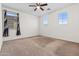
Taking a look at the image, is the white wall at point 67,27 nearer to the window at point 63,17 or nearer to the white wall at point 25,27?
the window at point 63,17

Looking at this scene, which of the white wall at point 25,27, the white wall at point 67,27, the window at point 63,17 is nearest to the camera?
the window at point 63,17

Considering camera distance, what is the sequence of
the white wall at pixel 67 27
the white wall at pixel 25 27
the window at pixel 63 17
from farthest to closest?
the white wall at pixel 25 27
the white wall at pixel 67 27
the window at pixel 63 17

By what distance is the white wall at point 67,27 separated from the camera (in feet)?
9.49

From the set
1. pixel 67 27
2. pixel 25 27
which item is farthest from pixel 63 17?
pixel 25 27

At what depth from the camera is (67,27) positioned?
307 centimetres

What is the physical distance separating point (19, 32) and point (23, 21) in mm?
544

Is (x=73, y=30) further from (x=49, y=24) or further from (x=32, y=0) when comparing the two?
(x=32, y=0)

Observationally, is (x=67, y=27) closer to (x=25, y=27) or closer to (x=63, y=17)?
(x=63, y=17)

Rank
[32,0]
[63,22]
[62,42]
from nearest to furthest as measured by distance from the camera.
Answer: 1. [32,0]
2. [63,22]
3. [62,42]

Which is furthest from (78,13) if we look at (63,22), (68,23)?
(63,22)

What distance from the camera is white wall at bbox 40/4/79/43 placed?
2.89m

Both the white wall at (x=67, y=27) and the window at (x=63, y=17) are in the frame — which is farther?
the white wall at (x=67, y=27)

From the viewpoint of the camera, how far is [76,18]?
304 cm

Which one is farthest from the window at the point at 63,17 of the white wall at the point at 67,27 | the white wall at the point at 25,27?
the white wall at the point at 25,27
